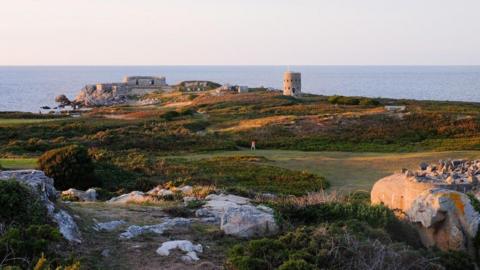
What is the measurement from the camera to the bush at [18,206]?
27.9ft

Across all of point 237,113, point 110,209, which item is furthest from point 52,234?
point 237,113

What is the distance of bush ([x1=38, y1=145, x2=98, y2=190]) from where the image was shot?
20.7 meters

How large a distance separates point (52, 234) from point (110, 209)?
3607mm

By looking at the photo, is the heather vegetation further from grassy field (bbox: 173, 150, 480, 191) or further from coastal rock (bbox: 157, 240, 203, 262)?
grassy field (bbox: 173, 150, 480, 191)

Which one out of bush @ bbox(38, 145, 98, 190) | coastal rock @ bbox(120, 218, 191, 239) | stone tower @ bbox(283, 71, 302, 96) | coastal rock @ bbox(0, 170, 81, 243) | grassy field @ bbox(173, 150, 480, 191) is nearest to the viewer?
coastal rock @ bbox(0, 170, 81, 243)

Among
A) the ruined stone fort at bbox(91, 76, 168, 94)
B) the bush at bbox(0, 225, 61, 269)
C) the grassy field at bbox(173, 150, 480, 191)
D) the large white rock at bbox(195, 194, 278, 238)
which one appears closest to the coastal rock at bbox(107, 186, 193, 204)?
the large white rock at bbox(195, 194, 278, 238)

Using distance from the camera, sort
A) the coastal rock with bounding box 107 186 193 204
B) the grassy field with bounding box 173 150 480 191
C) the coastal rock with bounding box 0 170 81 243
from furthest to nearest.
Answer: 1. the grassy field with bounding box 173 150 480 191
2. the coastal rock with bounding box 107 186 193 204
3. the coastal rock with bounding box 0 170 81 243

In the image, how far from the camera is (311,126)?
4438cm

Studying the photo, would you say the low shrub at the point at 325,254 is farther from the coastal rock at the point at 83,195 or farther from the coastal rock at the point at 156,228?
the coastal rock at the point at 83,195

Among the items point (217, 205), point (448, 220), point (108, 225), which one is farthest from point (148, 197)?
point (448, 220)

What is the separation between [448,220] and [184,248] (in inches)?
178

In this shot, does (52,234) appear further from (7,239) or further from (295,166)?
(295,166)

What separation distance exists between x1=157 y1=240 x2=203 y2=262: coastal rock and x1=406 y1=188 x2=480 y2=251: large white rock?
4021mm

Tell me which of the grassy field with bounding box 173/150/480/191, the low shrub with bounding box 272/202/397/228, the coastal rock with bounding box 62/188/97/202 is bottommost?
the grassy field with bounding box 173/150/480/191
